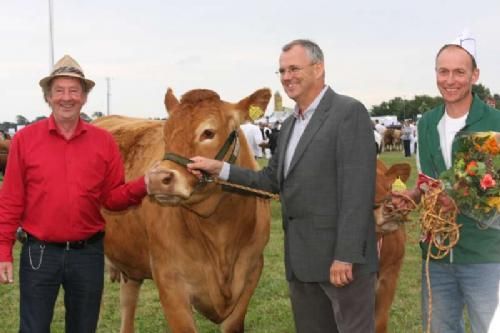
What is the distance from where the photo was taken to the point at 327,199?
321 centimetres

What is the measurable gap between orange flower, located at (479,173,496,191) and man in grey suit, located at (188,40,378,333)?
52 centimetres

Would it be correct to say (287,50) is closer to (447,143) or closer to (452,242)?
(447,143)

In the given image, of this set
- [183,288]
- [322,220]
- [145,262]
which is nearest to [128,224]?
[145,262]

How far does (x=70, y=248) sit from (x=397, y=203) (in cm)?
184

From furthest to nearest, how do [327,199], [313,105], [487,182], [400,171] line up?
1. [400,171]
2. [313,105]
3. [327,199]
4. [487,182]

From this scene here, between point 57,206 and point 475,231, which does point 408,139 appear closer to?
point 475,231

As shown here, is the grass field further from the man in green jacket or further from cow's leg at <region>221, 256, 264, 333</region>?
the man in green jacket

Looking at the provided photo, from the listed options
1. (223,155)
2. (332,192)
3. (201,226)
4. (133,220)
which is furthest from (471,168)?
(133,220)

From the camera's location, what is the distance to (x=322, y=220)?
3.22 m

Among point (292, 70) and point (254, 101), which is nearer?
point (292, 70)

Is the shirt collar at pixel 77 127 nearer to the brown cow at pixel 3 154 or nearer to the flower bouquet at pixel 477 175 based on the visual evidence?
the flower bouquet at pixel 477 175

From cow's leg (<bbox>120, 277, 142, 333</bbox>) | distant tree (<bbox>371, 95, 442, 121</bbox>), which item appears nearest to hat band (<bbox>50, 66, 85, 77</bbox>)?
cow's leg (<bbox>120, 277, 142, 333</bbox>)

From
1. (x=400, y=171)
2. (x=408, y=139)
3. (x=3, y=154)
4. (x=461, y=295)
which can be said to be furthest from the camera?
(x=408, y=139)

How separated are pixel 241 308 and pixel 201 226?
799 mm
